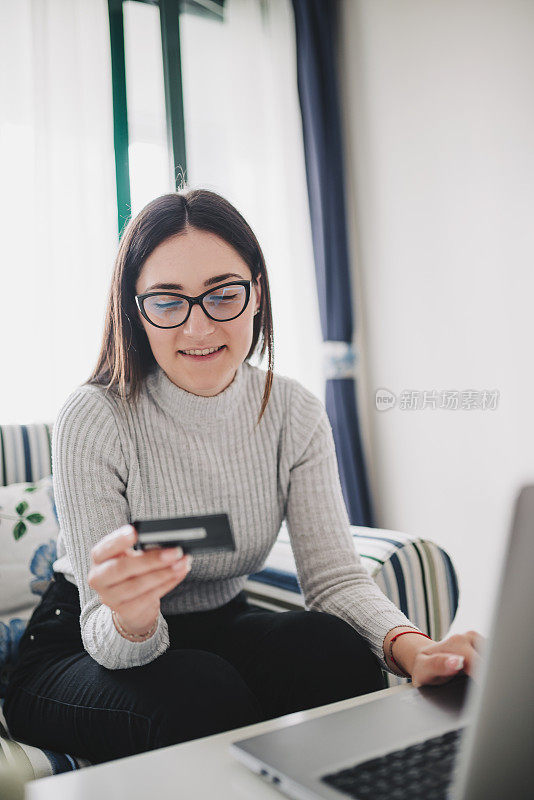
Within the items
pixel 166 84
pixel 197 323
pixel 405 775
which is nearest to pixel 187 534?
pixel 405 775

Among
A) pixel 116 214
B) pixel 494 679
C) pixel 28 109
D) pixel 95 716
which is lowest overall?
pixel 95 716

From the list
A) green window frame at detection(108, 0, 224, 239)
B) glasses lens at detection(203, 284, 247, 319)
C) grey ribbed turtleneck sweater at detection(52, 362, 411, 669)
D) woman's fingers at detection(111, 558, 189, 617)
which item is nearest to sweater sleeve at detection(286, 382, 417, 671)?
grey ribbed turtleneck sweater at detection(52, 362, 411, 669)

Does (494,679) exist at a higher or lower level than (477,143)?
lower

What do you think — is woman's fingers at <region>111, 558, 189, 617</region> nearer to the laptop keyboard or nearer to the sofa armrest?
the laptop keyboard

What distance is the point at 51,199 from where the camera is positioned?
7.13 ft

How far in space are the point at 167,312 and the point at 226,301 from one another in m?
0.09

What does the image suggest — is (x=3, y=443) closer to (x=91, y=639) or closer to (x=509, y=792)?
(x=91, y=639)

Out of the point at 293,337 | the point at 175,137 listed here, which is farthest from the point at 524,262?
the point at 175,137

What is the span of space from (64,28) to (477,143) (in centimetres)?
129

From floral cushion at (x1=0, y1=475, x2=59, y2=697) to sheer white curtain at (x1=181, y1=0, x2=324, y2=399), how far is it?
1255 mm

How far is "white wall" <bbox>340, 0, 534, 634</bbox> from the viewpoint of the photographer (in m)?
2.05

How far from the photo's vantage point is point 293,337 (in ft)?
8.41

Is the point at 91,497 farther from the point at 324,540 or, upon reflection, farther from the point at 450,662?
the point at 450,662

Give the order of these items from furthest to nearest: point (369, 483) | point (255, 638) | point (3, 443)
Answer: point (369, 483)
point (3, 443)
point (255, 638)
